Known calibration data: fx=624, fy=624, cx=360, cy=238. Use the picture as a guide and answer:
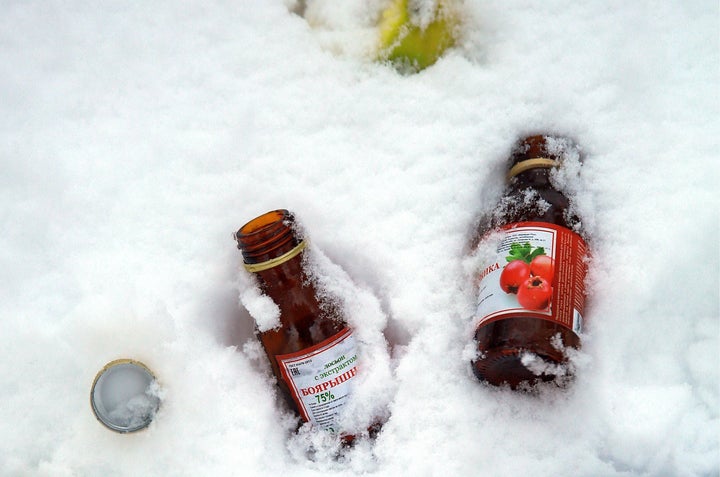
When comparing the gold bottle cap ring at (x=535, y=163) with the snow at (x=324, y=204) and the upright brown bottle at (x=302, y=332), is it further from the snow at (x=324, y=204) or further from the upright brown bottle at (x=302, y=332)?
the upright brown bottle at (x=302, y=332)

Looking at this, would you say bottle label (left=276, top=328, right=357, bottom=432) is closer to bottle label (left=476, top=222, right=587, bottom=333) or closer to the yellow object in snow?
bottle label (left=476, top=222, right=587, bottom=333)

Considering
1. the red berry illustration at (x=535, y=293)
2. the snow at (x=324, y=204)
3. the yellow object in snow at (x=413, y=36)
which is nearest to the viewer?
the red berry illustration at (x=535, y=293)

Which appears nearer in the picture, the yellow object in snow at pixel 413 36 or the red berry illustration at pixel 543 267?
the red berry illustration at pixel 543 267

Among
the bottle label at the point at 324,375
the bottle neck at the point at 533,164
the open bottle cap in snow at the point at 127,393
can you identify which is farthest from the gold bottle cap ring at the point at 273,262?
the bottle neck at the point at 533,164

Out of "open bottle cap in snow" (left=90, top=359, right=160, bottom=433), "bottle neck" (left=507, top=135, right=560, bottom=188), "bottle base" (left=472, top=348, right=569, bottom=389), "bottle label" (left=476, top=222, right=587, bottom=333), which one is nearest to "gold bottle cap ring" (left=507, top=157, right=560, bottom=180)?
"bottle neck" (left=507, top=135, right=560, bottom=188)

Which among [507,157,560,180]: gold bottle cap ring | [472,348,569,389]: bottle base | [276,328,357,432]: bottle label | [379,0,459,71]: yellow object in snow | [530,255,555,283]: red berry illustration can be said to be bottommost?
[276,328,357,432]: bottle label

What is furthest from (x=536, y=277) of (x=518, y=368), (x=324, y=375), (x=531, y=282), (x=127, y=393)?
(x=127, y=393)

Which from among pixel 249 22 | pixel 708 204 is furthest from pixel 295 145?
pixel 708 204
